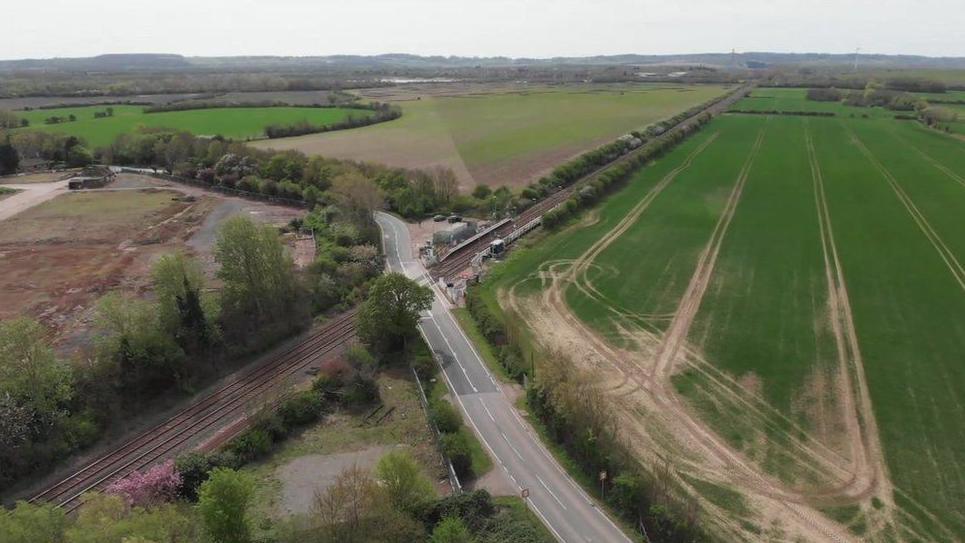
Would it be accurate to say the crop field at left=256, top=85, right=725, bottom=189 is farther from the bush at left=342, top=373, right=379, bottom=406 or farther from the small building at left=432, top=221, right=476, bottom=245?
the bush at left=342, top=373, right=379, bottom=406

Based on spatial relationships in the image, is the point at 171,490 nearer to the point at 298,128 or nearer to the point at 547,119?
the point at 298,128

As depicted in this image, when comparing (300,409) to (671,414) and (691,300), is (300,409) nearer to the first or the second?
(671,414)

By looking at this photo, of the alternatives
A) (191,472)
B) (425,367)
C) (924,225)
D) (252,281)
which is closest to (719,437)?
(425,367)

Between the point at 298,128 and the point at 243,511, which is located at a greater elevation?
the point at 298,128

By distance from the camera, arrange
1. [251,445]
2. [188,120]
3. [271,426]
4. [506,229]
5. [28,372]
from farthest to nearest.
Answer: [188,120] → [506,229] → [271,426] → [251,445] → [28,372]

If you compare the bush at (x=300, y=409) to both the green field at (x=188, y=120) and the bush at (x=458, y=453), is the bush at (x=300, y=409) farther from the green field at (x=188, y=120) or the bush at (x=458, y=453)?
the green field at (x=188, y=120)

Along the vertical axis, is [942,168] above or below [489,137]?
below

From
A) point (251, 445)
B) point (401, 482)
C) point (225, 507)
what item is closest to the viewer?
point (225, 507)

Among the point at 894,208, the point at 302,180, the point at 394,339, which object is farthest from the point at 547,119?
the point at 394,339
